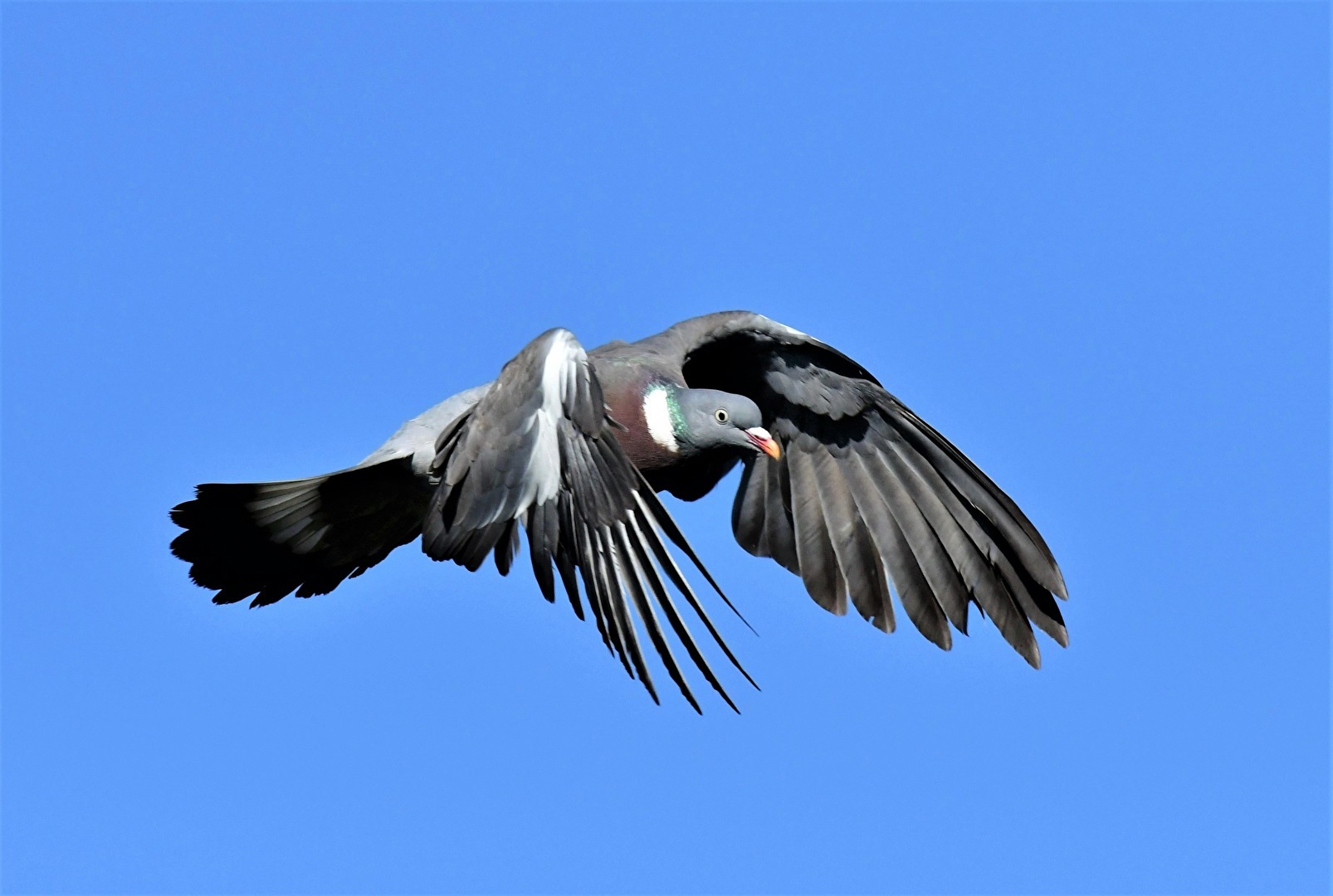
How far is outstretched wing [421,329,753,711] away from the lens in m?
6.50

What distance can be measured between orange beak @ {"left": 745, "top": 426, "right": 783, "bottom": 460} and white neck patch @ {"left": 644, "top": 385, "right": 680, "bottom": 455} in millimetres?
416

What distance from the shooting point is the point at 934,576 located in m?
8.79

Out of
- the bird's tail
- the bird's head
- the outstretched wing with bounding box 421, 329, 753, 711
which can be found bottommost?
the outstretched wing with bounding box 421, 329, 753, 711

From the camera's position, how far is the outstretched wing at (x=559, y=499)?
21.3 ft

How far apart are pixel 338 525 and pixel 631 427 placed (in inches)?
63.5

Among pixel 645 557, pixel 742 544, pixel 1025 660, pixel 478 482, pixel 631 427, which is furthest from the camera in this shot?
pixel 742 544

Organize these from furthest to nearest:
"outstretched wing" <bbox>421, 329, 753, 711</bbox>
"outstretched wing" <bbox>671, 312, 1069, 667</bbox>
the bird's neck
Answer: "outstretched wing" <bbox>671, 312, 1069, 667</bbox> → the bird's neck → "outstretched wing" <bbox>421, 329, 753, 711</bbox>

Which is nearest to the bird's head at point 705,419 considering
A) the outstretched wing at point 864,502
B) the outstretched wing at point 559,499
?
the outstretched wing at point 864,502

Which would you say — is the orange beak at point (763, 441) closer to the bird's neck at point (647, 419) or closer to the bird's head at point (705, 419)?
the bird's head at point (705, 419)

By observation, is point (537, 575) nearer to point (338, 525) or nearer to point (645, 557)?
point (645, 557)

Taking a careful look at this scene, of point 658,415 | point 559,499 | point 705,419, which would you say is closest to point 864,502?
point 705,419

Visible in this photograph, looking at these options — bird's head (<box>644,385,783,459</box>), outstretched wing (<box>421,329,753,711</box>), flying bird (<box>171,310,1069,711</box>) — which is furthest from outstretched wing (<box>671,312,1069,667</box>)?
outstretched wing (<box>421,329,753,711</box>)

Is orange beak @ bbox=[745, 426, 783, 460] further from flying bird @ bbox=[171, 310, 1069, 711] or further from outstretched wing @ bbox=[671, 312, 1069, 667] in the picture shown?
outstretched wing @ bbox=[671, 312, 1069, 667]

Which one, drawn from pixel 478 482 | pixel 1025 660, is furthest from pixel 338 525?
pixel 1025 660
